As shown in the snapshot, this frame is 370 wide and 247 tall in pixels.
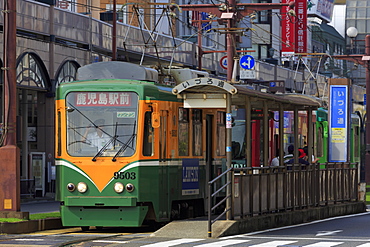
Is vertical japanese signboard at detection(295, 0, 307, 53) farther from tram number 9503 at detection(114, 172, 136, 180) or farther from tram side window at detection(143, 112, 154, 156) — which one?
tram number 9503 at detection(114, 172, 136, 180)

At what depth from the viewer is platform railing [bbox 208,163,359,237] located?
18453mm

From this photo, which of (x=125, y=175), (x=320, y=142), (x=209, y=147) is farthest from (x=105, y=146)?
(x=320, y=142)

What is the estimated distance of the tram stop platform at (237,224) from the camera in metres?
17.1

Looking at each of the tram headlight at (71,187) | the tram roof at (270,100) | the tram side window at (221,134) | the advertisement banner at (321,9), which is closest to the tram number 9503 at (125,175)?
the tram headlight at (71,187)

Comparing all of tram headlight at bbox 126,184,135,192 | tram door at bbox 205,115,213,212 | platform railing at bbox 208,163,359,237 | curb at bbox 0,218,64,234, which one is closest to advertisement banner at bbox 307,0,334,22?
platform railing at bbox 208,163,359,237

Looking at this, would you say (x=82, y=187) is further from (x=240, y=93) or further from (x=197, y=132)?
(x=240, y=93)

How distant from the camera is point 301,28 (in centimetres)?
6912

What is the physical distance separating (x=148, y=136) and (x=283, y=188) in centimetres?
398

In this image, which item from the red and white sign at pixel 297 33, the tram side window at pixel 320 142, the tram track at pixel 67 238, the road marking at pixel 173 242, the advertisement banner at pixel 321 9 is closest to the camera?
the road marking at pixel 173 242

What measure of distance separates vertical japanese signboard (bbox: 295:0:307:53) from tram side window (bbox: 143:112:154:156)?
50922mm

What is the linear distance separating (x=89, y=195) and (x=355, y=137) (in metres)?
24.8

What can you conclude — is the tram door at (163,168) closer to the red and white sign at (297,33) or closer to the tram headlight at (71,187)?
the tram headlight at (71,187)

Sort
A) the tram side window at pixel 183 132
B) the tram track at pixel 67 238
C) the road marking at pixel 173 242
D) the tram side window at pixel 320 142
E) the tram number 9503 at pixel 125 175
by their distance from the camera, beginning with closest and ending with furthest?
the road marking at pixel 173 242, the tram track at pixel 67 238, the tram number 9503 at pixel 125 175, the tram side window at pixel 183 132, the tram side window at pixel 320 142

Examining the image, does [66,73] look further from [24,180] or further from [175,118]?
[175,118]
